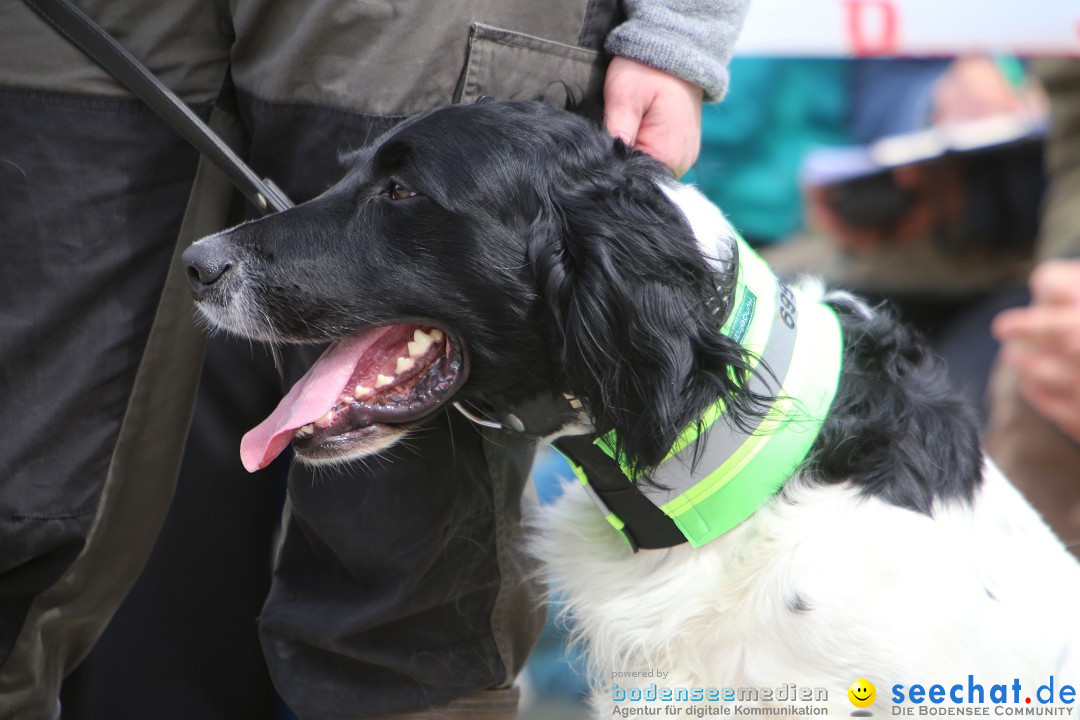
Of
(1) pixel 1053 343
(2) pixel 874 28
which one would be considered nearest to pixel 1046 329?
(1) pixel 1053 343

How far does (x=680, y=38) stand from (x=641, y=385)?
28.2 inches

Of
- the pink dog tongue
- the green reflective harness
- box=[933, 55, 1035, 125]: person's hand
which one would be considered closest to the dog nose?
the pink dog tongue

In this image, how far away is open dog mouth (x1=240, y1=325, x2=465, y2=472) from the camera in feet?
6.21

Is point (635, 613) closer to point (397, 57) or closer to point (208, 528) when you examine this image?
point (397, 57)

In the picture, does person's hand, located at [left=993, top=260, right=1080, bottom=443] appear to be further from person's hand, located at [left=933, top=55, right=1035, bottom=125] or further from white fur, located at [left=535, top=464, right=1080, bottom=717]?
white fur, located at [left=535, top=464, right=1080, bottom=717]

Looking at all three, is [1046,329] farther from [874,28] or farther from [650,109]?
[650,109]

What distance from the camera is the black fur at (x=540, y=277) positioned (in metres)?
1.86

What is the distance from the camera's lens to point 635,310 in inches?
72.9

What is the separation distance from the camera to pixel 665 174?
79.4 inches

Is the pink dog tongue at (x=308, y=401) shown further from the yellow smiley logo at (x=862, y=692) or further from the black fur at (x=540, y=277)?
the yellow smiley logo at (x=862, y=692)

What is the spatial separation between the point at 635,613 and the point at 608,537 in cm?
20

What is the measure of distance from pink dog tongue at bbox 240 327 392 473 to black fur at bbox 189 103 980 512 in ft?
0.24

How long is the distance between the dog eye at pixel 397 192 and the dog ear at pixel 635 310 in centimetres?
26

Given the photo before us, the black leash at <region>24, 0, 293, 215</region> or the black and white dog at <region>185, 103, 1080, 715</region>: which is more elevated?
the black leash at <region>24, 0, 293, 215</region>
